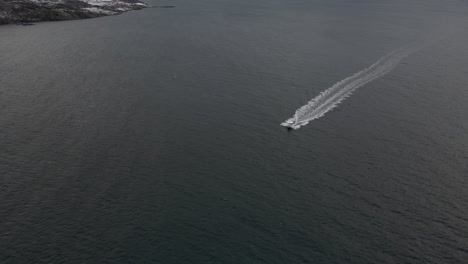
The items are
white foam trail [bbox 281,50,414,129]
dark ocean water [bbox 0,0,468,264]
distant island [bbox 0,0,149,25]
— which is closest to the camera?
dark ocean water [bbox 0,0,468,264]

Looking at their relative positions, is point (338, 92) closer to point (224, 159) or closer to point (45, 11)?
point (224, 159)

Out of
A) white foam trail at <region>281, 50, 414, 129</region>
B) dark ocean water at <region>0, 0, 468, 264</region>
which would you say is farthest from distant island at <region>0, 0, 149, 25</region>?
white foam trail at <region>281, 50, 414, 129</region>

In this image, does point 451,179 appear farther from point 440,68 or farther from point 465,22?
point 465,22

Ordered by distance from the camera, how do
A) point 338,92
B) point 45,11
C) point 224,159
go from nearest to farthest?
point 224,159, point 338,92, point 45,11

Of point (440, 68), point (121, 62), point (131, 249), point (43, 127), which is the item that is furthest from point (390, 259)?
point (121, 62)

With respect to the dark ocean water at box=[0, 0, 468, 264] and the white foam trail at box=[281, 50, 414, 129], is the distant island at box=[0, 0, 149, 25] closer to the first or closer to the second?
the dark ocean water at box=[0, 0, 468, 264]

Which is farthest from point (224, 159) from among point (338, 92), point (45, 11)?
point (45, 11)
